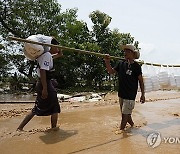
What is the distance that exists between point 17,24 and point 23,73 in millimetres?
2692

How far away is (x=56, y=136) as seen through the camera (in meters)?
4.33

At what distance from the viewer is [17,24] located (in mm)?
14734

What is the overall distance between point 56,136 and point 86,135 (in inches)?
18.5

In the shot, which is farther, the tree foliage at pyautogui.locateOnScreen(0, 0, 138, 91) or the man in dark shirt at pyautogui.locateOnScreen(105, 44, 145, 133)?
the tree foliage at pyautogui.locateOnScreen(0, 0, 138, 91)

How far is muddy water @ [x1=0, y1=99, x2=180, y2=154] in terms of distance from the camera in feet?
11.9

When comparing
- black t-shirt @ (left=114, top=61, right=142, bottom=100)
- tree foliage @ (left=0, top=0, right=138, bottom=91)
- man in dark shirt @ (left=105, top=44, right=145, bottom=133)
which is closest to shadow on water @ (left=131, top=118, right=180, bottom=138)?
man in dark shirt @ (left=105, top=44, right=145, bottom=133)

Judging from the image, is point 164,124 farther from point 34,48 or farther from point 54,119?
point 34,48

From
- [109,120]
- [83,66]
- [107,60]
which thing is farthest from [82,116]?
[83,66]

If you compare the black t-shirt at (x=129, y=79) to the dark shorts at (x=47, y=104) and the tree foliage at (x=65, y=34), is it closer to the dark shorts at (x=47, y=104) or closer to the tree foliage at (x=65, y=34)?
the dark shorts at (x=47, y=104)

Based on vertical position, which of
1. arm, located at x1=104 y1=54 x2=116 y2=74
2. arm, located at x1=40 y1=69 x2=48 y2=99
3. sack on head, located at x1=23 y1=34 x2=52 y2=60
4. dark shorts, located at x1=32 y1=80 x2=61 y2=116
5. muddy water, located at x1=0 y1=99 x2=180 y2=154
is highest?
sack on head, located at x1=23 y1=34 x2=52 y2=60

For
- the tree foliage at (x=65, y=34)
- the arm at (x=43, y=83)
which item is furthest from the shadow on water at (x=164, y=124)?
the tree foliage at (x=65, y=34)

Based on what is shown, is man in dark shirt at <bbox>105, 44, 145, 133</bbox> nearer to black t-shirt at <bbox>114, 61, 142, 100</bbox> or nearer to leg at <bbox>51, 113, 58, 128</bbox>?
black t-shirt at <bbox>114, 61, 142, 100</bbox>

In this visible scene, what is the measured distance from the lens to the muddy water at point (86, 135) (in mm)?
3631

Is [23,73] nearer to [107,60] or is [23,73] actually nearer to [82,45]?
[82,45]
